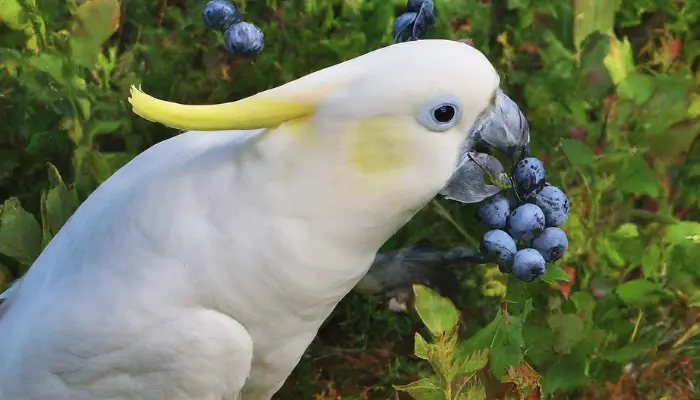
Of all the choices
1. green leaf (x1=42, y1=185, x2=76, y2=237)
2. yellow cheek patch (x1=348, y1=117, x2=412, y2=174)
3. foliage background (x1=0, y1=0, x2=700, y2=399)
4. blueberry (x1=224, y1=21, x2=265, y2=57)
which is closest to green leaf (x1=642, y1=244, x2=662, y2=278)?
foliage background (x1=0, y1=0, x2=700, y2=399)

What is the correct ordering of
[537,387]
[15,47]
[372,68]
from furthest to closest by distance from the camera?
[15,47]
[537,387]
[372,68]

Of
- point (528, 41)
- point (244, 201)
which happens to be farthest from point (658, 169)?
point (244, 201)

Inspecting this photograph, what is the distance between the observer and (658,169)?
43.1 inches

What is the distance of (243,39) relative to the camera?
45.1 inches

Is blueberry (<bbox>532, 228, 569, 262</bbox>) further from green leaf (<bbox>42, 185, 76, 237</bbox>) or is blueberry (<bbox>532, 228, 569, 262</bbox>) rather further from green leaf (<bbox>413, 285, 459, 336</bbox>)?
green leaf (<bbox>42, 185, 76, 237</bbox>)

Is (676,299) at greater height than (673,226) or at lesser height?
lesser

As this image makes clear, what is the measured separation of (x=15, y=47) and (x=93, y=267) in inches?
24.2

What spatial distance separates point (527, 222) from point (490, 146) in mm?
112

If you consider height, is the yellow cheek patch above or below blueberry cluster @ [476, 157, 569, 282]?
above

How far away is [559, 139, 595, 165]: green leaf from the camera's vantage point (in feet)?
3.38

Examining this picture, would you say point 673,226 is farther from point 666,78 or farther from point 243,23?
point 243,23

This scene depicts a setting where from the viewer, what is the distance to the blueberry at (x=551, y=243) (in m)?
0.96

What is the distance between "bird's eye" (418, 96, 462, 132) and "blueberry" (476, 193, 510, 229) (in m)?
0.17

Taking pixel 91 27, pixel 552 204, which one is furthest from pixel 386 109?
pixel 91 27
